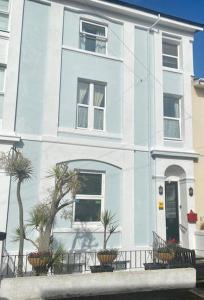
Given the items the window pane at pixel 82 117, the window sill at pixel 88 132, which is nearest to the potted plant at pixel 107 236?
the window sill at pixel 88 132

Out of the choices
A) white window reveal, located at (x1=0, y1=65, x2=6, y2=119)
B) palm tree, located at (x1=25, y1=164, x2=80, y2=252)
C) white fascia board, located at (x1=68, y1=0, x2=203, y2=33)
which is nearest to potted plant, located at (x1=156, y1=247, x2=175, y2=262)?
palm tree, located at (x1=25, y1=164, x2=80, y2=252)

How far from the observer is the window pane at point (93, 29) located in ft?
42.5

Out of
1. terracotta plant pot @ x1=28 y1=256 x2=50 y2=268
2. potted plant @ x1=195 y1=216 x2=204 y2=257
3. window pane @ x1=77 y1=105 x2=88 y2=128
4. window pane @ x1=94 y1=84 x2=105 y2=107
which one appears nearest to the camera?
terracotta plant pot @ x1=28 y1=256 x2=50 y2=268

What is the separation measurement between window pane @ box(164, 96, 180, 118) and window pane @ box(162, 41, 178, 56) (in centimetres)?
209

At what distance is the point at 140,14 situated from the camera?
43.6 feet

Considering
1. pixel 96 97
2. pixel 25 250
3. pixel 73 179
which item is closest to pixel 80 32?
pixel 96 97

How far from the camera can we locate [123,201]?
458 inches

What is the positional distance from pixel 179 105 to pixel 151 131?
76.8 inches

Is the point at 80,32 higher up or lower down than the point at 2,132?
higher up

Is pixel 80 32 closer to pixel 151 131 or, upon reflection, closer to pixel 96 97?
pixel 96 97

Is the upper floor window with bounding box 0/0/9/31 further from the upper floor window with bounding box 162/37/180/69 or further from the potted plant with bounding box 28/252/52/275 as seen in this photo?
the potted plant with bounding box 28/252/52/275

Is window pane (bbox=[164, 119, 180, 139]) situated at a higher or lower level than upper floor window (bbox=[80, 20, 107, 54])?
lower

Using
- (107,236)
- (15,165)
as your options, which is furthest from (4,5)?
(107,236)

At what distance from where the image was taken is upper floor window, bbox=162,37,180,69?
14.0 m
